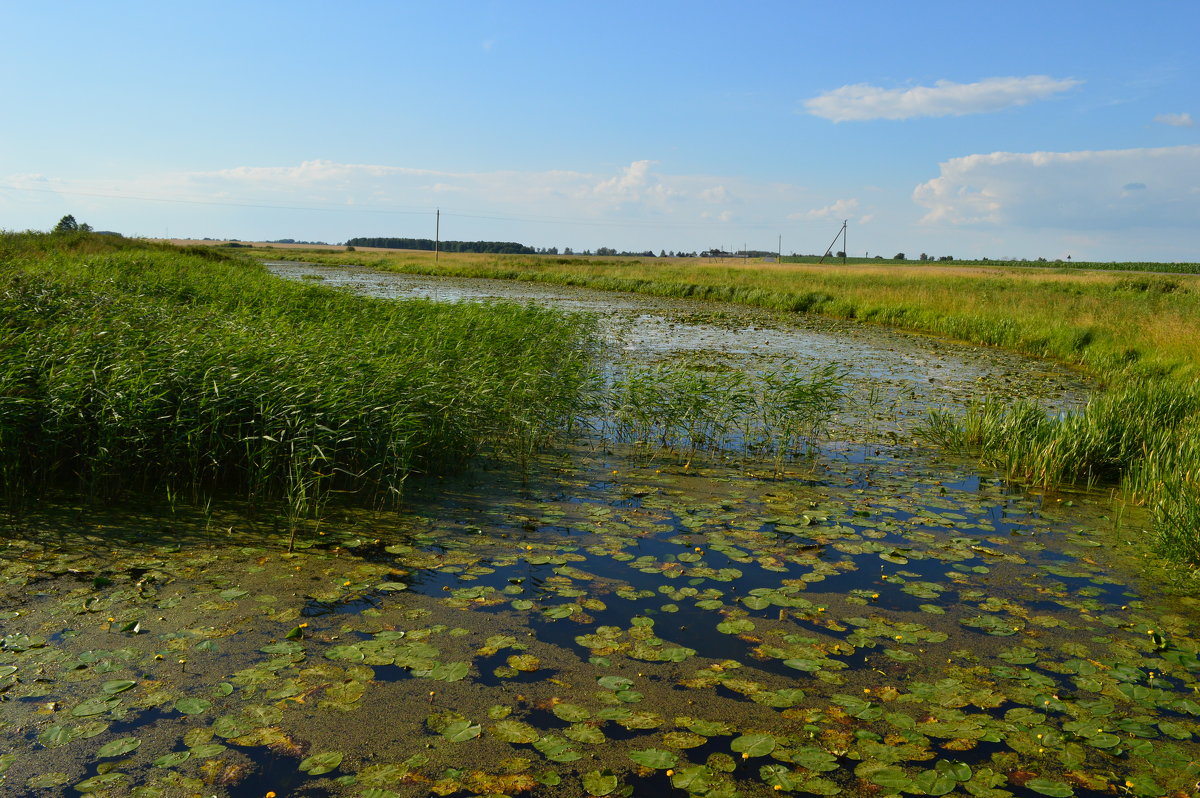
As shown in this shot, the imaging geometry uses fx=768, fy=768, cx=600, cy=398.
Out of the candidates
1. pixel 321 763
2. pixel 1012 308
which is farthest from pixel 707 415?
pixel 1012 308

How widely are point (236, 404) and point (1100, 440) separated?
897 centimetres

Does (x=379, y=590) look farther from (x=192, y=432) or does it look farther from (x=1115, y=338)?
(x=1115, y=338)

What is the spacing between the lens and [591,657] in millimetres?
4445

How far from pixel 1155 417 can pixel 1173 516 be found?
4.09 meters

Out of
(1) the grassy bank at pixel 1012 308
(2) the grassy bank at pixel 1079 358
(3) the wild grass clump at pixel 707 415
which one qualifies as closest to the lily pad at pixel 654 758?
(2) the grassy bank at pixel 1079 358

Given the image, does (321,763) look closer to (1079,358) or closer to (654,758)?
(654,758)

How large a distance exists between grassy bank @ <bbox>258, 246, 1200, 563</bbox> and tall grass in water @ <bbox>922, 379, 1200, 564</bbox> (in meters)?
0.02

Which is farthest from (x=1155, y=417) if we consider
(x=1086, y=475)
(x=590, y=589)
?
(x=590, y=589)

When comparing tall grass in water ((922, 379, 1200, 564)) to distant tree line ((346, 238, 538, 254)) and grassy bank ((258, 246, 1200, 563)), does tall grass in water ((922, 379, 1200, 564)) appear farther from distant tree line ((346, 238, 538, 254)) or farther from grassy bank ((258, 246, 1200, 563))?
distant tree line ((346, 238, 538, 254))

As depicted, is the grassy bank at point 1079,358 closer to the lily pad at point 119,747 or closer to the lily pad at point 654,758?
the lily pad at point 654,758

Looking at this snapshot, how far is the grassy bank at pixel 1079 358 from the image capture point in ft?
25.4

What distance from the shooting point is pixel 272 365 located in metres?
7.50

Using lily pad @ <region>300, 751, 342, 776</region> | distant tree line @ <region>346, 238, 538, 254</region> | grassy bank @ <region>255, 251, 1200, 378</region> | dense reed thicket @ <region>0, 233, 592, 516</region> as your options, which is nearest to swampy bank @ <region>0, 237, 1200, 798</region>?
lily pad @ <region>300, 751, 342, 776</region>

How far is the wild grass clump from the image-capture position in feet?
30.7
